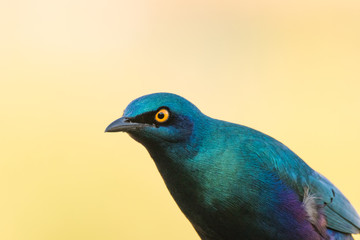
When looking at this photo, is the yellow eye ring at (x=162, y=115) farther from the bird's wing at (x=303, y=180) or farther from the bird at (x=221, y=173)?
the bird's wing at (x=303, y=180)

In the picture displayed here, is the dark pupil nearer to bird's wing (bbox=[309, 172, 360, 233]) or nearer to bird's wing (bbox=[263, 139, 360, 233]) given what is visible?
bird's wing (bbox=[263, 139, 360, 233])

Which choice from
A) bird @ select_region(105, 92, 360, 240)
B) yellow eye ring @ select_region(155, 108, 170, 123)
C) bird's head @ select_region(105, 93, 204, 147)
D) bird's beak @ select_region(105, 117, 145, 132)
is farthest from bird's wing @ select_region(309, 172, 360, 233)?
bird's beak @ select_region(105, 117, 145, 132)

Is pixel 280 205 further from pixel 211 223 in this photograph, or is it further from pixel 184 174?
pixel 184 174

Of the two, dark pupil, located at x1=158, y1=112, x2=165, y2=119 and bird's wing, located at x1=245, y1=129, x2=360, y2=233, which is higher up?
dark pupil, located at x1=158, y1=112, x2=165, y2=119

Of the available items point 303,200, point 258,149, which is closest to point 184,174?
point 258,149

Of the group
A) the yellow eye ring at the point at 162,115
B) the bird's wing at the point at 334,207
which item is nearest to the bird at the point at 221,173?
the yellow eye ring at the point at 162,115

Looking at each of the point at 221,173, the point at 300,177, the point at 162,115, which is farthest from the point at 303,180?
the point at 162,115
